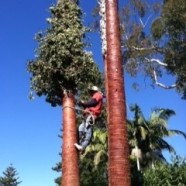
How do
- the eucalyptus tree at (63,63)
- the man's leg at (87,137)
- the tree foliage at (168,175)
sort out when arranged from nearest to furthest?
the man's leg at (87,137) < the eucalyptus tree at (63,63) < the tree foliage at (168,175)

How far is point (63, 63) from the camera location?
1029 centimetres

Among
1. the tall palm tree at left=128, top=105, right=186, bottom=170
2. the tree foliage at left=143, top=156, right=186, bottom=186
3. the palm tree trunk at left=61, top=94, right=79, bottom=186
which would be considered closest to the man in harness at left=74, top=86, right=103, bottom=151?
the palm tree trunk at left=61, top=94, right=79, bottom=186

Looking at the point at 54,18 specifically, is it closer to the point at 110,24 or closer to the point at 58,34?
the point at 58,34

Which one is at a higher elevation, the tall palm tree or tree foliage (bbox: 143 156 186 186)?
the tall palm tree

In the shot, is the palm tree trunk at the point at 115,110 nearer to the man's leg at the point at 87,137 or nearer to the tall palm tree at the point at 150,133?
the man's leg at the point at 87,137

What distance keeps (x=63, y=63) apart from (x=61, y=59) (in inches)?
Result: 5.1

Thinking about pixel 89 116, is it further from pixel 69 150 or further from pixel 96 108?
pixel 69 150

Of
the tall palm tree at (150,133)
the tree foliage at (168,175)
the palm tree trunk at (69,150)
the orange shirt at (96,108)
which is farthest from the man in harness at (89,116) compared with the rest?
the tall palm tree at (150,133)

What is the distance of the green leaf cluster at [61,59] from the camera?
33.3 ft

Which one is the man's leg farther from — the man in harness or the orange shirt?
the orange shirt

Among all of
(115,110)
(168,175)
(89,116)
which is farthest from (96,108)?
(168,175)

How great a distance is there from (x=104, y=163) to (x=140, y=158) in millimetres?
2940

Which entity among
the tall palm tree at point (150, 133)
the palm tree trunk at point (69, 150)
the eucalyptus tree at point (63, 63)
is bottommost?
the palm tree trunk at point (69, 150)

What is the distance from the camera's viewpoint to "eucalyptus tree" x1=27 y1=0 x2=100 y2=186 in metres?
9.98
